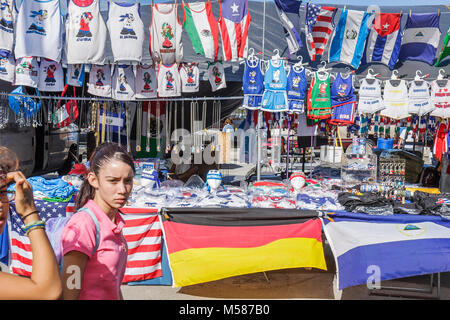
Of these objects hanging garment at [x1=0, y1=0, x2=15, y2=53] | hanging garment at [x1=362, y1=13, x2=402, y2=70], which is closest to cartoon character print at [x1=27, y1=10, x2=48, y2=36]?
hanging garment at [x1=0, y1=0, x2=15, y2=53]

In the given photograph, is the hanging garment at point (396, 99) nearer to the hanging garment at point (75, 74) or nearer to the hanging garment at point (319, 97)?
the hanging garment at point (319, 97)

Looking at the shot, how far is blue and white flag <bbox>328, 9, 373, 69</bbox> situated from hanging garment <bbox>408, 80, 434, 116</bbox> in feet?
3.07

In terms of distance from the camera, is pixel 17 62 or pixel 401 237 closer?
pixel 401 237

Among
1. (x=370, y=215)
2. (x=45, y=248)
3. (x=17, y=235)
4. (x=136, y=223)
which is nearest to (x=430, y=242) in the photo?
(x=370, y=215)

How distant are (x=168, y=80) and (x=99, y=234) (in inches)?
174

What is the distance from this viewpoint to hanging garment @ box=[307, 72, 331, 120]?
17.9 ft

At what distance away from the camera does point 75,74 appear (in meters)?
5.47

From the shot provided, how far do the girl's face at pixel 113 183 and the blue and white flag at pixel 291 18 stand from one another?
176 inches

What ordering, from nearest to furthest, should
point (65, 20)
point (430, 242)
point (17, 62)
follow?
point (430, 242)
point (65, 20)
point (17, 62)

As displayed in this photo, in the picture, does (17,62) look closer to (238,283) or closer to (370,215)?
(238,283)

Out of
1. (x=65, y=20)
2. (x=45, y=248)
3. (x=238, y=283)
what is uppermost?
(x=65, y=20)

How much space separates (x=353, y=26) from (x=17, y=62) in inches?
196

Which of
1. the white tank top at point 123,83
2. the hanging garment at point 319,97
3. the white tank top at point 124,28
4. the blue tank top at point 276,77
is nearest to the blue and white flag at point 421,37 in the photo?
the hanging garment at point 319,97

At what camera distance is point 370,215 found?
3.51 metres
